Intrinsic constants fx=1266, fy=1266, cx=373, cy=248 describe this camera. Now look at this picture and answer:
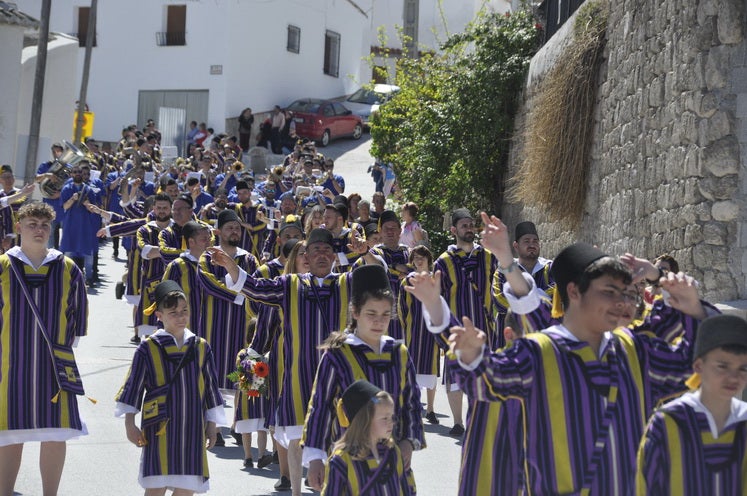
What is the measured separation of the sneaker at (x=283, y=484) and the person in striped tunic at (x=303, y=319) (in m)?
0.77

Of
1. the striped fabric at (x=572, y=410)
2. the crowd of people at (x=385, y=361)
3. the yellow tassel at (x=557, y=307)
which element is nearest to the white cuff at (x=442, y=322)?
the crowd of people at (x=385, y=361)

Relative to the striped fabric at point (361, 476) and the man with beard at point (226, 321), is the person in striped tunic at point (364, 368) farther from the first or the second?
the man with beard at point (226, 321)

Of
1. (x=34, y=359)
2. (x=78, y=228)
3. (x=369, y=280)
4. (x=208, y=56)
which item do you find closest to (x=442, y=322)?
(x=369, y=280)

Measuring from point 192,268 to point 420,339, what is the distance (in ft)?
7.68

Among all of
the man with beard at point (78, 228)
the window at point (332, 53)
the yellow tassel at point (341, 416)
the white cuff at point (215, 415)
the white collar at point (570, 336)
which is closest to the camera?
the white collar at point (570, 336)

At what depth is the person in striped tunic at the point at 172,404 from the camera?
738 centimetres

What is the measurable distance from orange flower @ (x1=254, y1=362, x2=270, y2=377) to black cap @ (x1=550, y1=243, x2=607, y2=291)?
423 cm

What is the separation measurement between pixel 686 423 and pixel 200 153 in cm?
2301

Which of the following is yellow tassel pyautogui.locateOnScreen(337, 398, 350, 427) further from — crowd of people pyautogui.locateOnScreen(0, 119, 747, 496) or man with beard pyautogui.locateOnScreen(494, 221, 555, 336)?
man with beard pyautogui.locateOnScreen(494, 221, 555, 336)

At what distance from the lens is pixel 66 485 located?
888 centimetres

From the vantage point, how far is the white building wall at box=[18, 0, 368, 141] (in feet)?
132

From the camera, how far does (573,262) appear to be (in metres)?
4.88

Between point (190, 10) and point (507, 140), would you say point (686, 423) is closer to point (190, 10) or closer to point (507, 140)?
point (507, 140)

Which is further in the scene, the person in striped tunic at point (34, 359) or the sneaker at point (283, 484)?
the sneaker at point (283, 484)
